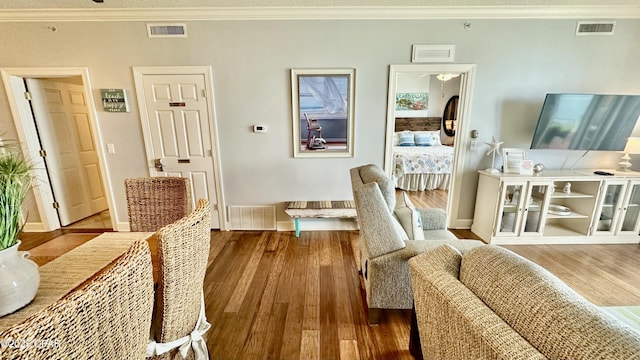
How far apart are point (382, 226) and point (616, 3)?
12.6ft

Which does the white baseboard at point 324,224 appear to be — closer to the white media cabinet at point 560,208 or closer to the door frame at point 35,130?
the white media cabinet at point 560,208

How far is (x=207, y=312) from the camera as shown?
2021 mm

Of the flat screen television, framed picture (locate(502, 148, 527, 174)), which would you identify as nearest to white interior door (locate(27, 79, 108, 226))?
framed picture (locate(502, 148, 527, 174))

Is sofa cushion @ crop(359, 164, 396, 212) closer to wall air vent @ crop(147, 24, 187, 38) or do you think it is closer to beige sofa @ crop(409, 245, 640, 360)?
beige sofa @ crop(409, 245, 640, 360)

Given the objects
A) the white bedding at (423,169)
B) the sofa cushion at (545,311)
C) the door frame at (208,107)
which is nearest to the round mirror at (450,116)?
the white bedding at (423,169)

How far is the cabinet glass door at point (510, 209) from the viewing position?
2.94 m

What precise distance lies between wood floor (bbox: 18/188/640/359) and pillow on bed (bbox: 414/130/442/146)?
336 cm

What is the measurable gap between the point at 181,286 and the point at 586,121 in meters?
4.31

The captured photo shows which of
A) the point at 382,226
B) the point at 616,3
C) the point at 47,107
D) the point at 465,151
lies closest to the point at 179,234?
the point at 382,226

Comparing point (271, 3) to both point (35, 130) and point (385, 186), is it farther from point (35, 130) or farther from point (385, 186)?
point (35, 130)

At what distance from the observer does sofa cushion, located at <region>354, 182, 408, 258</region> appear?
1.70 m

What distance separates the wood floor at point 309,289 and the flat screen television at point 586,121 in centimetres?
124

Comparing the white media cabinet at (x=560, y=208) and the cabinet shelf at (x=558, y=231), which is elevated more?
the white media cabinet at (x=560, y=208)

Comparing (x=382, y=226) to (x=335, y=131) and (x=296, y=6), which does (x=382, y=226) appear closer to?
(x=335, y=131)
